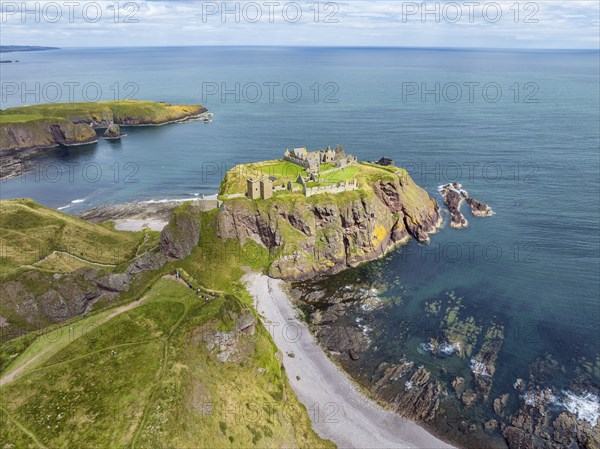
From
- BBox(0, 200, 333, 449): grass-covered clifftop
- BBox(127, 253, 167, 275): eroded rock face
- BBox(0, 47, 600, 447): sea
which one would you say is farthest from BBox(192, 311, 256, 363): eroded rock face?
BBox(127, 253, 167, 275): eroded rock face

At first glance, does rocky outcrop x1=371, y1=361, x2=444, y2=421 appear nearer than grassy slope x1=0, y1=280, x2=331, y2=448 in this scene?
No

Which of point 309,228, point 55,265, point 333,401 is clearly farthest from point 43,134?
point 333,401

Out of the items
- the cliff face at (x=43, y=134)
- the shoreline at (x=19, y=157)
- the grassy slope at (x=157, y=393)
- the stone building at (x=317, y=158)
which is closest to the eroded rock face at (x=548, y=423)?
the grassy slope at (x=157, y=393)

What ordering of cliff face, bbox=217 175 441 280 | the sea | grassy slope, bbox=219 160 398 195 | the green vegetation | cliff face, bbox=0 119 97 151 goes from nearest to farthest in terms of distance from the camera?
the sea < cliff face, bbox=217 175 441 280 < the green vegetation < grassy slope, bbox=219 160 398 195 < cliff face, bbox=0 119 97 151

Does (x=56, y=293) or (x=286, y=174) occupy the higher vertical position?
(x=286, y=174)

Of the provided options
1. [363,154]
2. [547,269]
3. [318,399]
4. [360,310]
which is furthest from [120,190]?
[547,269]

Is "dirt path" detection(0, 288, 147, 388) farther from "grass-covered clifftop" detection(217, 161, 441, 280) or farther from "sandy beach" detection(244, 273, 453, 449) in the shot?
"grass-covered clifftop" detection(217, 161, 441, 280)

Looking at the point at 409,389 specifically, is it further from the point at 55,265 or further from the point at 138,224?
the point at 138,224

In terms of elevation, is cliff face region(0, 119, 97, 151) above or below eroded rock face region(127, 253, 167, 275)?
above
